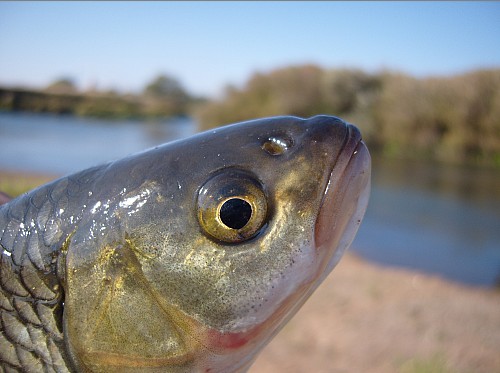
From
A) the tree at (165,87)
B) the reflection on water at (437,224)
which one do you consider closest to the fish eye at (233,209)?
the reflection on water at (437,224)

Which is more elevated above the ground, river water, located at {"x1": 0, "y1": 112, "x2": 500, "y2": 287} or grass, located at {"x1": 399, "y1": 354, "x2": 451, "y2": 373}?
river water, located at {"x1": 0, "y1": 112, "x2": 500, "y2": 287}

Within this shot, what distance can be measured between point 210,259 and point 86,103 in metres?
63.9

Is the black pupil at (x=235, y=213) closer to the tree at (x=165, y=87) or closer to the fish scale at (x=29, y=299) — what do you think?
the fish scale at (x=29, y=299)

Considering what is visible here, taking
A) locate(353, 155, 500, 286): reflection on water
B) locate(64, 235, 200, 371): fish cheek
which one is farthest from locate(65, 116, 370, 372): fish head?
locate(353, 155, 500, 286): reflection on water

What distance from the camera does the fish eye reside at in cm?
143

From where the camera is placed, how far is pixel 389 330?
5.42m

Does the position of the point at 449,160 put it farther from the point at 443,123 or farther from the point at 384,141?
the point at 384,141

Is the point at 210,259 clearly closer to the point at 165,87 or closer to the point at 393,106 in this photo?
the point at 393,106

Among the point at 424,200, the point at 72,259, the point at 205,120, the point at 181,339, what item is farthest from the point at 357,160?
the point at 205,120

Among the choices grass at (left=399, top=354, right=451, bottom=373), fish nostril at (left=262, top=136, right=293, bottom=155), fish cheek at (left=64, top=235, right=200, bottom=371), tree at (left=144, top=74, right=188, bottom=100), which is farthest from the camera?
tree at (left=144, top=74, right=188, bottom=100)

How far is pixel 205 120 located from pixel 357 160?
1210 inches

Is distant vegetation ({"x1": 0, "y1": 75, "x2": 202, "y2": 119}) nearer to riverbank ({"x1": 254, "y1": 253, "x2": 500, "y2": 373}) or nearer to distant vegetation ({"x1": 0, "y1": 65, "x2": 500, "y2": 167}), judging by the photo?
distant vegetation ({"x1": 0, "y1": 65, "x2": 500, "y2": 167})

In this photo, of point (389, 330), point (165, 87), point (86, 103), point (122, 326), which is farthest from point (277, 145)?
point (165, 87)

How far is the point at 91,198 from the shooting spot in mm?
1556
